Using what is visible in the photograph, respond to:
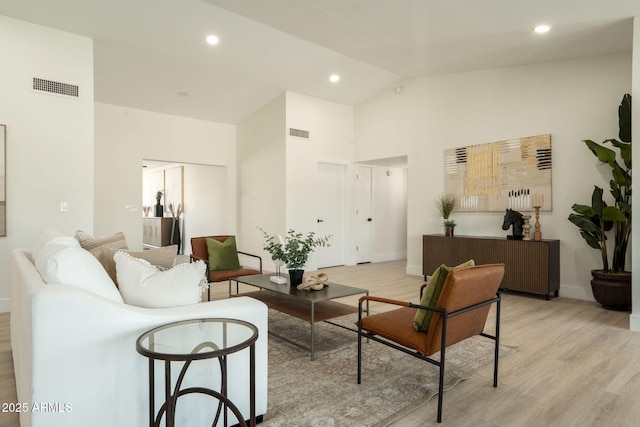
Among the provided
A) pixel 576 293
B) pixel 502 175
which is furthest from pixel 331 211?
pixel 576 293

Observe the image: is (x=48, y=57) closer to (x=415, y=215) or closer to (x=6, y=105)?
(x=6, y=105)

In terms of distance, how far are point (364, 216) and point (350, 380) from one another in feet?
18.8

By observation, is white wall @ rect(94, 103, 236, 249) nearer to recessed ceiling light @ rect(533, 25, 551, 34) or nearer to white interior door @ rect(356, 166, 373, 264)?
white interior door @ rect(356, 166, 373, 264)

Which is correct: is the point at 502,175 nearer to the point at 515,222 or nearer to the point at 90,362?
the point at 515,222

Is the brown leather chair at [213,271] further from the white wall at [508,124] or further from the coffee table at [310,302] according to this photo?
the white wall at [508,124]

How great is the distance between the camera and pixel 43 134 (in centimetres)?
447

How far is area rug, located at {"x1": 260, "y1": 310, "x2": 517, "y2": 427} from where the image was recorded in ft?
7.09

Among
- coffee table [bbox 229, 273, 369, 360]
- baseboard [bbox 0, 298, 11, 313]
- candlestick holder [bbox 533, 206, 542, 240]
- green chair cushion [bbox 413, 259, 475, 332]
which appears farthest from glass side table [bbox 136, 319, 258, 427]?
candlestick holder [bbox 533, 206, 542, 240]

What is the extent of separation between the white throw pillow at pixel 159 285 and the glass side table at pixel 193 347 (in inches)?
8.3

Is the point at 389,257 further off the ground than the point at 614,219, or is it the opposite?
the point at 614,219

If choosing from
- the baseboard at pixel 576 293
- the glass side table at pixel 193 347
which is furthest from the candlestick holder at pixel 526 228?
the glass side table at pixel 193 347

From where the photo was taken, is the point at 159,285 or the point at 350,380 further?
the point at 350,380

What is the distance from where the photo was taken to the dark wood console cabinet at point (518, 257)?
4840 mm

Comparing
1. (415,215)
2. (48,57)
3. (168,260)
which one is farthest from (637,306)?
(48,57)
